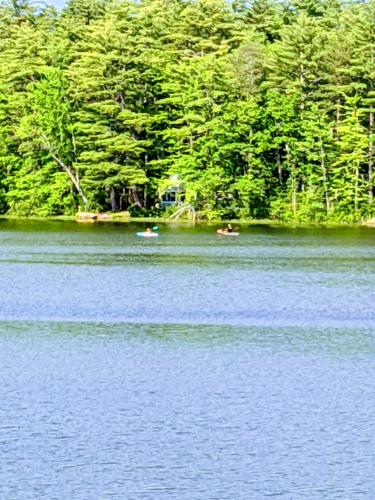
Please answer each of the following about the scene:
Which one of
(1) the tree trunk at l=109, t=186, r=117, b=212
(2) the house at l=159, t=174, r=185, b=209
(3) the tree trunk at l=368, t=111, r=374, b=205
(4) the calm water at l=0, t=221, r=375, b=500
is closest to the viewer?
(4) the calm water at l=0, t=221, r=375, b=500

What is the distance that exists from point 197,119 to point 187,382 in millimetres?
48080

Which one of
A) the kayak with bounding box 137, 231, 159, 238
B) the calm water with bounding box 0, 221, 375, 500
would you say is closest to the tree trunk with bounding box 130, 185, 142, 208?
the kayak with bounding box 137, 231, 159, 238

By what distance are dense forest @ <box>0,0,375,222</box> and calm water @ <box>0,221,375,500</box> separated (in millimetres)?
26532

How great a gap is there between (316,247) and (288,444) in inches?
1264

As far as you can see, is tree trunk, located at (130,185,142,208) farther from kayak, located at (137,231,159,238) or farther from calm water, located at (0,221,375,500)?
calm water, located at (0,221,375,500)

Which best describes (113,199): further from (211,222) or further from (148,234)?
(148,234)

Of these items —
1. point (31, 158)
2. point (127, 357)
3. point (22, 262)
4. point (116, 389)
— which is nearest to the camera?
point (116, 389)

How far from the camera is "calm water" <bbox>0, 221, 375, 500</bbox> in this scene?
1499 cm

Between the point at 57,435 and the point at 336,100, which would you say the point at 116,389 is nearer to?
the point at 57,435

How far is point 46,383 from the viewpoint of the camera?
2002cm

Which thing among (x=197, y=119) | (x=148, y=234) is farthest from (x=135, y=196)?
(x=148, y=234)

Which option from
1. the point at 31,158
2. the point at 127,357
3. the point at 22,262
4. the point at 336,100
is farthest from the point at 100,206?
the point at 127,357

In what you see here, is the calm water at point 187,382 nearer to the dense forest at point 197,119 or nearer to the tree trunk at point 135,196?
the dense forest at point 197,119

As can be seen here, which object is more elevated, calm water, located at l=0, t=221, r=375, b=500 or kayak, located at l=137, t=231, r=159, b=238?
kayak, located at l=137, t=231, r=159, b=238
